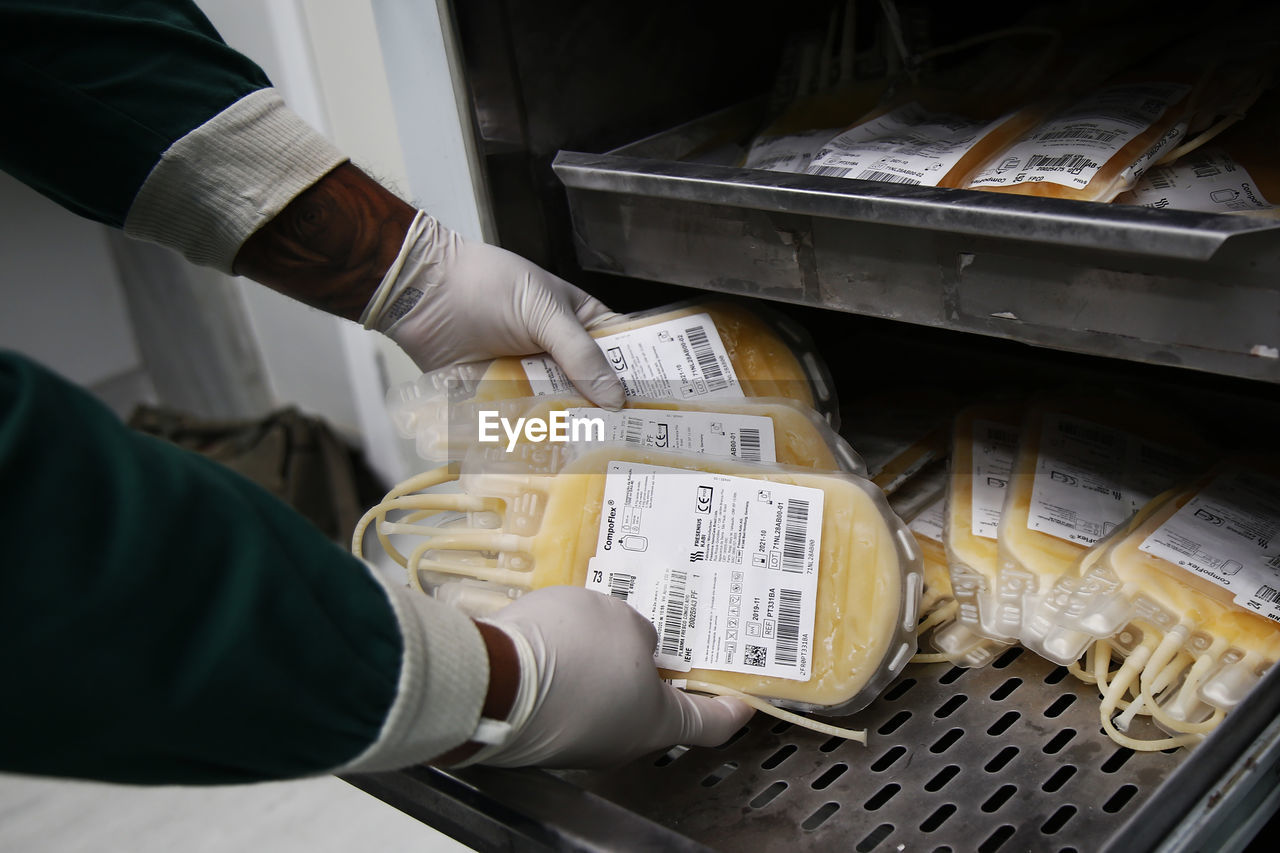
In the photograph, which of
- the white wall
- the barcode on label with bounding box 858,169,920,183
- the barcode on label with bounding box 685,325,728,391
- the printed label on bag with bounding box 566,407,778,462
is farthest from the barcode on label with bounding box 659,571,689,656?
the white wall

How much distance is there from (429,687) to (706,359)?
499 mm

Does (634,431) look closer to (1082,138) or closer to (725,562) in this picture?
(725,562)

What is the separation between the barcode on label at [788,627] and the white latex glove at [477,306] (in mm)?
281

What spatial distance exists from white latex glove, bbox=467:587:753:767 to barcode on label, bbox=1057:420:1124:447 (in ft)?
1.59

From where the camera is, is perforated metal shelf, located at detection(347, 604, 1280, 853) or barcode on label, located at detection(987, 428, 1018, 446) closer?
perforated metal shelf, located at detection(347, 604, 1280, 853)

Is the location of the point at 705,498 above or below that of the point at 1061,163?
below

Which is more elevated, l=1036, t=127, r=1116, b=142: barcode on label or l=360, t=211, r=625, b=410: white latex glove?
l=1036, t=127, r=1116, b=142: barcode on label

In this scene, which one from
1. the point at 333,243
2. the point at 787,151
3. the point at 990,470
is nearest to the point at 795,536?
the point at 990,470

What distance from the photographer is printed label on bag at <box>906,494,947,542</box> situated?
0.93 metres

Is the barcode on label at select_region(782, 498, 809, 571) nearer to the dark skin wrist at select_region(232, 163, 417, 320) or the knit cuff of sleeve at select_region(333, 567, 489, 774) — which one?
the knit cuff of sleeve at select_region(333, 567, 489, 774)

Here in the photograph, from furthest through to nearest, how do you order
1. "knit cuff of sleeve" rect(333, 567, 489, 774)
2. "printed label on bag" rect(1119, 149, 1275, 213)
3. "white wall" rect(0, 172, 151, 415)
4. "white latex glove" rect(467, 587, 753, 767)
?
"white wall" rect(0, 172, 151, 415) < "printed label on bag" rect(1119, 149, 1275, 213) < "white latex glove" rect(467, 587, 753, 767) < "knit cuff of sleeve" rect(333, 567, 489, 774)

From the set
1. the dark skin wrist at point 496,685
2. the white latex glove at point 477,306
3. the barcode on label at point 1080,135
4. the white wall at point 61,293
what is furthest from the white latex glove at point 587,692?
the white wall at point 61,293

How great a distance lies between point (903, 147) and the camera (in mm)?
851

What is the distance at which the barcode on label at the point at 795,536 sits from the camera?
75 cm
